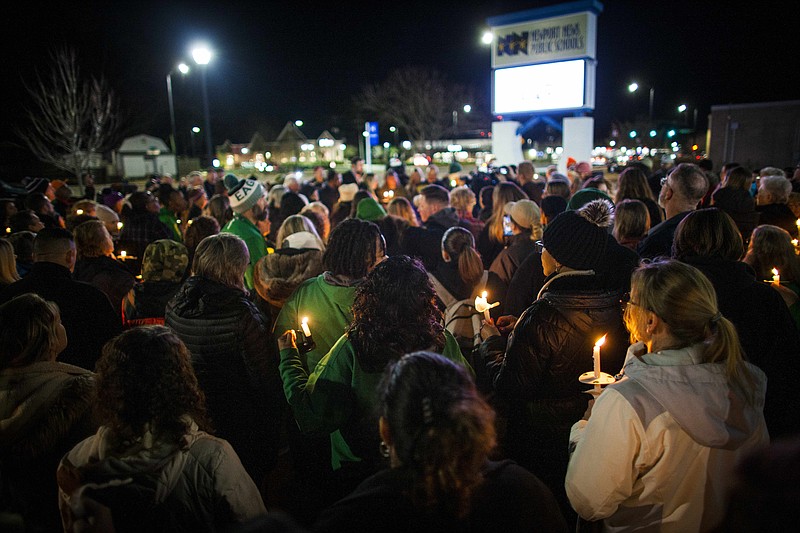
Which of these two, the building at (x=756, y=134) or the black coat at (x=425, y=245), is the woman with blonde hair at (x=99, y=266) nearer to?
the black coat at (x=425, y=245)

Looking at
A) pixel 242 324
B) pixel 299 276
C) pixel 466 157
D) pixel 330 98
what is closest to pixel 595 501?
pixel 242 324

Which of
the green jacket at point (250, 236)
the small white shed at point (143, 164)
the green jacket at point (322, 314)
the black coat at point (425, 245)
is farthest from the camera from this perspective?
the small white shed at point (143, 164)

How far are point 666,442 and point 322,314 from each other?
6.89ft

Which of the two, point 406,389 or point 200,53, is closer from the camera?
point 406,389

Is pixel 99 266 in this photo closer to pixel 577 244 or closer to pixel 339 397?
pixel 339 397

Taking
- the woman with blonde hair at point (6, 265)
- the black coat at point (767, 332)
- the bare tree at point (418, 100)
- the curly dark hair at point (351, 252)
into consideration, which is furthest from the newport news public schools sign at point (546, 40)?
the bare tree at point (418, 100)

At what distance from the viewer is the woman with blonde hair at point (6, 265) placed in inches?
179

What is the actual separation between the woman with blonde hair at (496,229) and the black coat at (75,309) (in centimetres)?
406

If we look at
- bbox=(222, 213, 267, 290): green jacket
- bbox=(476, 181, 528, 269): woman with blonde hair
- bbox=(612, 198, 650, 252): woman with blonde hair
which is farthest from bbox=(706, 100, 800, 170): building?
bbox=(222, 213, 267, 290): green jacket

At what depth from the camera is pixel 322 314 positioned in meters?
3.52

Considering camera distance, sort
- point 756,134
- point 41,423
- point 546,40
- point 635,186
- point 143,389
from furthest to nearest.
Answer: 1. point 756,134
2. point 546,40
3. point 635,186
4. point 41,423
5. point 143,389

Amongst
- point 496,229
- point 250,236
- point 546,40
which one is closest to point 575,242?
point 496,229

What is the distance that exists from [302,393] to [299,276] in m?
1.92

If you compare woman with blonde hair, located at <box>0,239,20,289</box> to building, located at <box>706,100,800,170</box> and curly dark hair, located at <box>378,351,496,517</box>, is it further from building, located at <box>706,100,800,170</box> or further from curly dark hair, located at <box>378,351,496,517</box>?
building, located at <box>706,100,800,170</box>
